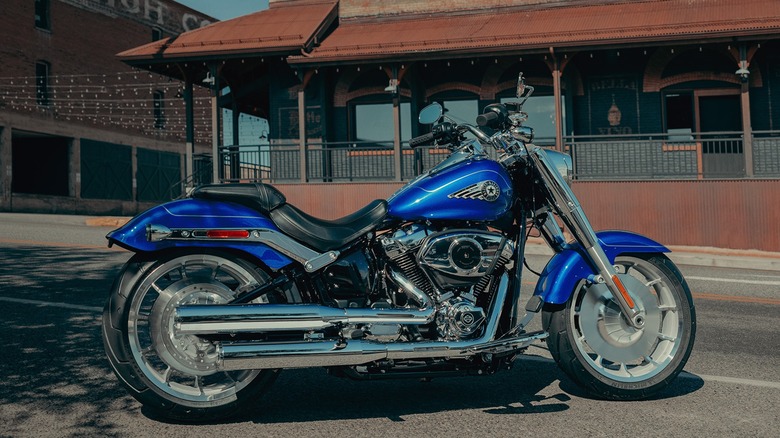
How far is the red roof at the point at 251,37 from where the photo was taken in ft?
61.6

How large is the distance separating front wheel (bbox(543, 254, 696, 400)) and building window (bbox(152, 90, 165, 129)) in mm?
38989

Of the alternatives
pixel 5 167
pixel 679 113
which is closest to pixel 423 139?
pixel 679 113

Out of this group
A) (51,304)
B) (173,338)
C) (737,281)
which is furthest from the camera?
(737,281)

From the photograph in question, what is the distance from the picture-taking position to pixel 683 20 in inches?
663

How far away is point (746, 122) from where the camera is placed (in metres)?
16.6

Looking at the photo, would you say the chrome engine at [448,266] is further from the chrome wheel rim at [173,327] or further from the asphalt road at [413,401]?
the chrome wheel rim at [173,327]

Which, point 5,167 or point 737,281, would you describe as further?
point 5,167

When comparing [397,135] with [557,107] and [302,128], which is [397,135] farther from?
[557,107]

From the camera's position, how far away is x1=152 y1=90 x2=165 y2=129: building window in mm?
40312

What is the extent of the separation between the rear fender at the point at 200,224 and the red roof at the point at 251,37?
50.4ft

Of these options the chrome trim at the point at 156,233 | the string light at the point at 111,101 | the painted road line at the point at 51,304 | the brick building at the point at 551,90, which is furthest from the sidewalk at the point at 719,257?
the string light at the point at 111,101

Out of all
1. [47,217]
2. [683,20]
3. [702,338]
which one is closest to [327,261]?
[702,338]

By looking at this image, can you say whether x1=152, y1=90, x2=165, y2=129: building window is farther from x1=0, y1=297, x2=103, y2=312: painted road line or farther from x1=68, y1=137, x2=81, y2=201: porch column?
x1=0, y1=297, x2=103, y2=312: painted road line

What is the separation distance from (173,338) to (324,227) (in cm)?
92
